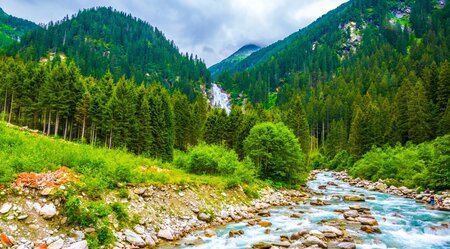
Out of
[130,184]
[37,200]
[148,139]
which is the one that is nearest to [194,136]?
[148,139]

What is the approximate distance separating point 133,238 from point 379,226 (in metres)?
17.0

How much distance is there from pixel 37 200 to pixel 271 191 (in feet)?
87.1

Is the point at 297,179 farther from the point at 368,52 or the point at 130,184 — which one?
the point at 368,52

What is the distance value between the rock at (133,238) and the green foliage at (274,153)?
2671 cm

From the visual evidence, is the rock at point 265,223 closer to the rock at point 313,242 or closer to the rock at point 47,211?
the rock at point 313,242

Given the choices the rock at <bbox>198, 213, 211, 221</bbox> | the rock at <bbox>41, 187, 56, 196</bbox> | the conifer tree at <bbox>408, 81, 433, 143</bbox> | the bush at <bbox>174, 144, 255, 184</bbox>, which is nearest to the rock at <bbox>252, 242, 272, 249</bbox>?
the rock at <bbox>198, 213, 211, 221</bbox>

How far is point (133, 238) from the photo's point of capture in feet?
50.1

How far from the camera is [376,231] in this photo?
65.2 feet

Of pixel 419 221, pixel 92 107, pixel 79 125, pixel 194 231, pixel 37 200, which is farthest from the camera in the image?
pixel 79 125

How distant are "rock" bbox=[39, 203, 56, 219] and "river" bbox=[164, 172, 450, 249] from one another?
6.80 m

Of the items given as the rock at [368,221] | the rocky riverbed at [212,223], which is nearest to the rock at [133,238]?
the rocky riverbed at [212,223]

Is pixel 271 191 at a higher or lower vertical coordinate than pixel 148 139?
lower

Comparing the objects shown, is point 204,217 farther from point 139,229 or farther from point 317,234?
point 317,234

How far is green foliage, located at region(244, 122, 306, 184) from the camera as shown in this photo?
1640 inches
